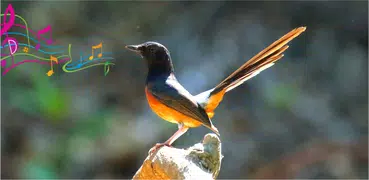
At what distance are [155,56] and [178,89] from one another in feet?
0.42

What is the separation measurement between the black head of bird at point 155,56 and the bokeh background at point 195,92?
2.12m

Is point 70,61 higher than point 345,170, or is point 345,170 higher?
point 70,61

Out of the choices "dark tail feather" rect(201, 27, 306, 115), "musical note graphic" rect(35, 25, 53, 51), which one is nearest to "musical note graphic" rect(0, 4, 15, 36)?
"musical note graphic" rect(35, 25, 53, 51)

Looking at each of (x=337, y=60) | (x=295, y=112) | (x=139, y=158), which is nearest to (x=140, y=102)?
(x=139, y=158)

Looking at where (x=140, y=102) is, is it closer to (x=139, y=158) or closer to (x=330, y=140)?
(x=139, y=158)

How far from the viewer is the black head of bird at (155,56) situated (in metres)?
2.04

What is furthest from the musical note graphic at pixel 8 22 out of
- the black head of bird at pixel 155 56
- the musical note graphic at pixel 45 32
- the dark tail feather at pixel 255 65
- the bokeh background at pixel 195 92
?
the dark tail feather at pixel 255 65

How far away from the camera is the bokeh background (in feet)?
14.1

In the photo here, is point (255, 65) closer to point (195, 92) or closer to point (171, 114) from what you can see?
point (171, 114)

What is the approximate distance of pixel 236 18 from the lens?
4508mm

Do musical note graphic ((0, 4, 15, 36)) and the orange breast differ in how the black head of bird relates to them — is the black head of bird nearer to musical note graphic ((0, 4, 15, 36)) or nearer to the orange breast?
the orange breast

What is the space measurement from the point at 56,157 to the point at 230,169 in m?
1.14

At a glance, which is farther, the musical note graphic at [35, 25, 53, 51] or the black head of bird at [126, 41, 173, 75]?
the musical note graphic at [35, 25, 53, 51]

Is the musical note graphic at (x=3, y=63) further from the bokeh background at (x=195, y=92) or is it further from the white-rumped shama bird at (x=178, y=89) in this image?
the white-rumped shama bird at (x=178, y=89)
